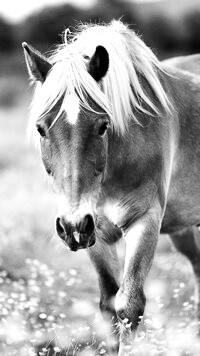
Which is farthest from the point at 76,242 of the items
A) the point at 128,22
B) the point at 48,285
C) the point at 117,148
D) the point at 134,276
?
the point at 128,22

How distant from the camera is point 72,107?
4051mm

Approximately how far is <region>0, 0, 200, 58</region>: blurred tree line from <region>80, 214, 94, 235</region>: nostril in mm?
22548

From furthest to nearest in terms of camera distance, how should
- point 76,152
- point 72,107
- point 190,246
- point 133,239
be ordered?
point 190,246 → point 133,239 → point 72,107 → point 76,152

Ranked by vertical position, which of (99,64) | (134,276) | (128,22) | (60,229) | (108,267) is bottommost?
(128,22)

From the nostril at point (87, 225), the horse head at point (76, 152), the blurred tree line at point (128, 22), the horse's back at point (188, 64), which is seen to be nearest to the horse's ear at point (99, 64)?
the horse head at point (76, 152)

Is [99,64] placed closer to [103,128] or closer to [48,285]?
[103,128]

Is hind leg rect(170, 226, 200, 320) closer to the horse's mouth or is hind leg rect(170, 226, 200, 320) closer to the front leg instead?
the front leg

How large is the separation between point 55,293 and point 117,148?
2.88 m

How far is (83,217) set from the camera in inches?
149

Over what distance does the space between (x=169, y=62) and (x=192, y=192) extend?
1708mm

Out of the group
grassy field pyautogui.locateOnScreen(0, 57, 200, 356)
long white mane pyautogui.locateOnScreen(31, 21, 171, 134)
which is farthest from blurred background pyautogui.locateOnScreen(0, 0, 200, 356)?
long white mane pyautogui.locateOnScreen(31, 21, 171, 134)

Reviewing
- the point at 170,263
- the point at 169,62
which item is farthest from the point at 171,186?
the point at 170,263

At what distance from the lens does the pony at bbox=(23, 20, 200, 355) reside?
3.99 metres

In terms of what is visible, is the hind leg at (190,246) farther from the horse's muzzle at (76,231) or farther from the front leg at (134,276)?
the horse's muzzle at (76,231)
